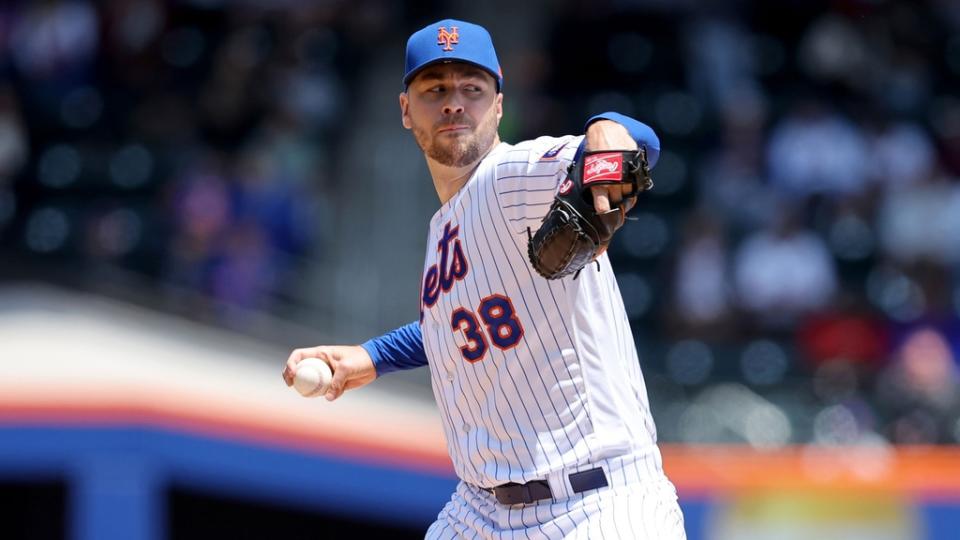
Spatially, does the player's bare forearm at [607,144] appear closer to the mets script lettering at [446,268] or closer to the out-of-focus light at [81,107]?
the mets script lettering at [446,268]

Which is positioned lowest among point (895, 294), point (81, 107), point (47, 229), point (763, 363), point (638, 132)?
point (638, 132)

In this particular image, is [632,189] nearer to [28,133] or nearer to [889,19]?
[889,19]

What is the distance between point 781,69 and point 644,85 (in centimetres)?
94

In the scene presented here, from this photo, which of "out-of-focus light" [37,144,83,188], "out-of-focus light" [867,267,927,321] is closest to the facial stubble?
"out-of-focus light" [867,267,927,321]

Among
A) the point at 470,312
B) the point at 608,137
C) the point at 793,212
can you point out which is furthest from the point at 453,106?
the point at 793,212

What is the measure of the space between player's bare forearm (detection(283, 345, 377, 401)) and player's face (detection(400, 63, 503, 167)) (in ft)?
1.79

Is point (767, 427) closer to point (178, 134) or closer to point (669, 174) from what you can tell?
point (669, 174)

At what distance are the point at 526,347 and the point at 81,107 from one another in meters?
8.58

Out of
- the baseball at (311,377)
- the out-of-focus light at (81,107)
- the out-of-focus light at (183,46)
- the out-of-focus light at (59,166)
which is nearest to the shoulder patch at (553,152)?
the baseball at (311,377)

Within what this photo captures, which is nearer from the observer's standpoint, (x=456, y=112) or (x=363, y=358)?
(x=456, y=112)

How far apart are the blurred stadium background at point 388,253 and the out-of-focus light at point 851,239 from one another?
2 cm

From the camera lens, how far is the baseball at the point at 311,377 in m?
3.34

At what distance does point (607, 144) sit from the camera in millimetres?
2664

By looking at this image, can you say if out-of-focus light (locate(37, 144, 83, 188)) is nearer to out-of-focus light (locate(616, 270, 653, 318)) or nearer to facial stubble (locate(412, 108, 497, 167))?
out-of-focus light (locate(616, 270, 653, 318))
